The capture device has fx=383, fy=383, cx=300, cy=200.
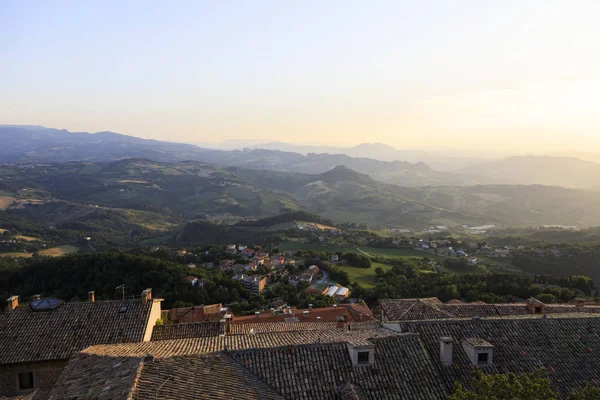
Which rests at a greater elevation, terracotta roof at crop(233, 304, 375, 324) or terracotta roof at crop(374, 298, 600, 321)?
terracotta roof at crop(374, 298, 600, 321)

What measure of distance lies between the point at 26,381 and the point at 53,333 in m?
1.91

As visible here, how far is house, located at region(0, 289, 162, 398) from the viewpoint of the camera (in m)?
14.9

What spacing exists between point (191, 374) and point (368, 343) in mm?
5278

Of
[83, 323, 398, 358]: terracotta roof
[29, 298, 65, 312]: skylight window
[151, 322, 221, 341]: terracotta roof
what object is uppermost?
[83, 323, 398, 358]: terracotta roof

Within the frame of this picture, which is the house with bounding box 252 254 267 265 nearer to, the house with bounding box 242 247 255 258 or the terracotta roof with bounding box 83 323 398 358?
the house with bounding box 242 247 255 258

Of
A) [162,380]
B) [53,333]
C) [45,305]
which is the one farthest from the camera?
[45,305]

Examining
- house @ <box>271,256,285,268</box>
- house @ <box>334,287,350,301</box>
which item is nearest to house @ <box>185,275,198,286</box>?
house @ <box>334,287,350,301</box>

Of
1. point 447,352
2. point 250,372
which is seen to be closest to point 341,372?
point 250,372

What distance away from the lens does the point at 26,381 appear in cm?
1498

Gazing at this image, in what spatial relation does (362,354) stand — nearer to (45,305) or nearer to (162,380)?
(162,380)

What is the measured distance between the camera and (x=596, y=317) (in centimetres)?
1488

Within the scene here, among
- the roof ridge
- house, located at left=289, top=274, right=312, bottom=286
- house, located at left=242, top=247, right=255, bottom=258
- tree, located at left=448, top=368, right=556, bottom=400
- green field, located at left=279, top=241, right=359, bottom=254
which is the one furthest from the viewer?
green field, located at left=279, top=241, right=359, bottom=254

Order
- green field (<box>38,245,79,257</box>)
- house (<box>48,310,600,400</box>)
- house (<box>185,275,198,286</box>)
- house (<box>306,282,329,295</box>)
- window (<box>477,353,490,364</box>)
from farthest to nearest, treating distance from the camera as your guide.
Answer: green field (<box>38,245,79,257</box>) < house (<box>306,282,329,295</box>) < house (<box>185,275,198,286</box>) < window (<box>477,353,490,364</box>) < house (<box>48,310,600,400</box>)

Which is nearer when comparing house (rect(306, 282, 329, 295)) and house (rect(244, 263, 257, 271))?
house (rect(306, 282, 329, 295))
